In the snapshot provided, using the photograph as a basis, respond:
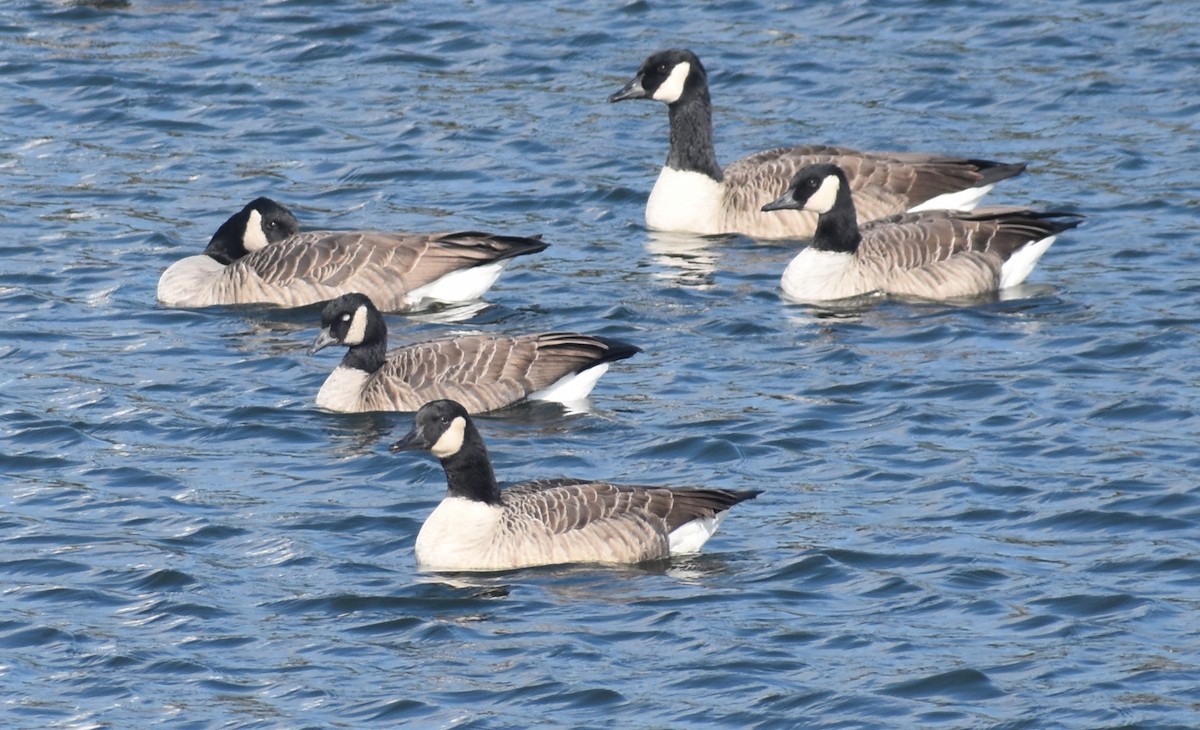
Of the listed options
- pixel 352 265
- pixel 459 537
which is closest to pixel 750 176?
pixel 352 265

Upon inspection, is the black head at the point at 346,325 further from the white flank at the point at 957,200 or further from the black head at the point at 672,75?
the white flank at the point at 957,200

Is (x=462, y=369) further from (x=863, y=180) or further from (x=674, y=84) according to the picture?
(x=674, y=84)

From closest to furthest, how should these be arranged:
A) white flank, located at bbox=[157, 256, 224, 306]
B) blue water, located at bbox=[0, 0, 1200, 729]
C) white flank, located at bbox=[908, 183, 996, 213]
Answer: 1. blue water, located at bbox=[0, 0, 1200, 729]
2. white flank, located at bbox=[157, 256, 224, 306]
3. white flank, located at bbox=[908, 183, 996, 213]

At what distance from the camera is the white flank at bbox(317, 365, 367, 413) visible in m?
15.1

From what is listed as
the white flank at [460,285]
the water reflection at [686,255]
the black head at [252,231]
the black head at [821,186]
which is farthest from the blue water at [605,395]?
the black head at [821,186]

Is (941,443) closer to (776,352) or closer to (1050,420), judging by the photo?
(1050,420)

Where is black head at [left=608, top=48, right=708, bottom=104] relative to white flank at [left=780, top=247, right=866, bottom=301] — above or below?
above

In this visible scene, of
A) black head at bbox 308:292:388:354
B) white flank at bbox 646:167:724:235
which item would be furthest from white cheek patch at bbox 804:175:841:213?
black head at bbox 308:292:388:354

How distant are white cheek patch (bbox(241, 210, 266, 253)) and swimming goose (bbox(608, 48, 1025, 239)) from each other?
379 centimetres

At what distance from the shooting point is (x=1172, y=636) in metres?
10.9

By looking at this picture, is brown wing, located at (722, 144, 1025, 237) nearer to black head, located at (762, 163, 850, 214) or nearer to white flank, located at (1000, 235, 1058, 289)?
black head, located at (762, 163, 850, 214)

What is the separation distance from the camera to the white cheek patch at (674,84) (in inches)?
808

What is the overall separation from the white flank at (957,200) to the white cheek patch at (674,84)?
2457 mm

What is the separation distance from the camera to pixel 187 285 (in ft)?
58.3
